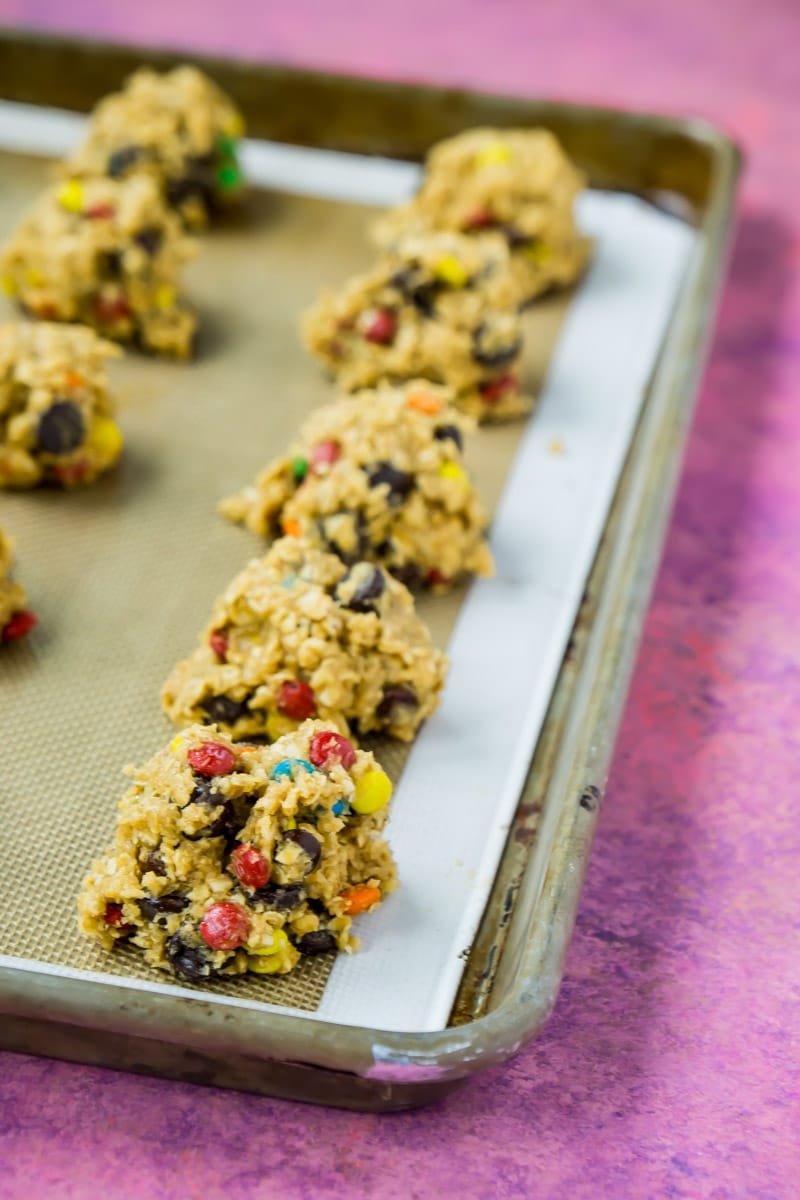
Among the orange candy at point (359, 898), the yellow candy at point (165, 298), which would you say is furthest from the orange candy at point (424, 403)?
Result: the orange candy at point (359, 898)

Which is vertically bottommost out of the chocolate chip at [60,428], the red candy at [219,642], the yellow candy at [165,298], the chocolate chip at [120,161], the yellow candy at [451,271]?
the red candy at [219,642]

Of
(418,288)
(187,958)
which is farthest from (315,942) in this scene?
→ (418,288)

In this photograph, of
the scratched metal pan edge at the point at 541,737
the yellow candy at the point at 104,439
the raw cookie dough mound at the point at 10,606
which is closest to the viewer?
the scratched metal pan edge at the point at 541,737

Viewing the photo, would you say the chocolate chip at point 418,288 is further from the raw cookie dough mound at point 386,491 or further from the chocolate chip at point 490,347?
the raw cookie dough mound at point 386,491

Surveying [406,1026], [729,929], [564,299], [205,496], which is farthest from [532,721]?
[564,299]

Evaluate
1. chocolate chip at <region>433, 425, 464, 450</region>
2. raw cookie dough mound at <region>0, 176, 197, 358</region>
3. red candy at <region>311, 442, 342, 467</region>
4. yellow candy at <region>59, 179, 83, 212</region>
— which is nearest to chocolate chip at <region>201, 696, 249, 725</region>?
red candy at <region>311, 442, 342, 467</region>

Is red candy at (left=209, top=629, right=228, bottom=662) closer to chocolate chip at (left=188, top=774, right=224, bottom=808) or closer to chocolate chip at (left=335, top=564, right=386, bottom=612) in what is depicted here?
chocolate chip at (left=335, top=564, right=386, bottom=612)
